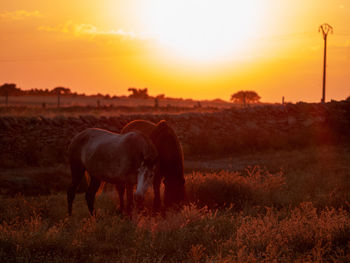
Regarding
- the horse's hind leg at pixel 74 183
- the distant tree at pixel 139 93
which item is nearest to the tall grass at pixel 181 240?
the horse's hind leg at pixel 74 183

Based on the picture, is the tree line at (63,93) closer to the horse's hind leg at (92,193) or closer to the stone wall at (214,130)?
the stone wall at (214,130)

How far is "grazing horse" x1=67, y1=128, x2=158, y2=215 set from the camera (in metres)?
6.24

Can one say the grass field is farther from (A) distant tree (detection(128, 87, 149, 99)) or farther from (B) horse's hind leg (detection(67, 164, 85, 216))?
(A) distant tree (detection(128, 87, 149, 99))

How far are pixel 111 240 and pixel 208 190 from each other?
342 cm

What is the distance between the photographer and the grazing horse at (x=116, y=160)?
6.24 metres

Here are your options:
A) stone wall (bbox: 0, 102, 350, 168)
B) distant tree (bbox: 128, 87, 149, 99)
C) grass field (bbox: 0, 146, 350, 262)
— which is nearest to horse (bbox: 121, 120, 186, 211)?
grass field (bbox: 0, 146, 350, 262)

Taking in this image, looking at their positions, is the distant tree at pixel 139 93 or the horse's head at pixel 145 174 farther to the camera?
the distant tree at pixel 139 93

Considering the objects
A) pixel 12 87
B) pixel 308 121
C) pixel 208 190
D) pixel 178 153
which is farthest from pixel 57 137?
pixel 12 87

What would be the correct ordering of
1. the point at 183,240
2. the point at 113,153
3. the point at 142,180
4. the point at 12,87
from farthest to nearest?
1. the point at 12,87
2. the point at 113,153
3. the point at 142,180
4. the point at 183,240

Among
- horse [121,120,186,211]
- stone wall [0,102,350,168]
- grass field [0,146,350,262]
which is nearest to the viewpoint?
grass field [0,146,350,262]

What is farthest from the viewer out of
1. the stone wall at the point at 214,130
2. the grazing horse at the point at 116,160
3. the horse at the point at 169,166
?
the stone wall at the point at 214,130

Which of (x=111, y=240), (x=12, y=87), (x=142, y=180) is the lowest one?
(x=111, y=240)

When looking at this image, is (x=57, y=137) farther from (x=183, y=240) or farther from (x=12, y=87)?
(x=12, y=87)

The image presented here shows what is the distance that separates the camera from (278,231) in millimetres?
5855
